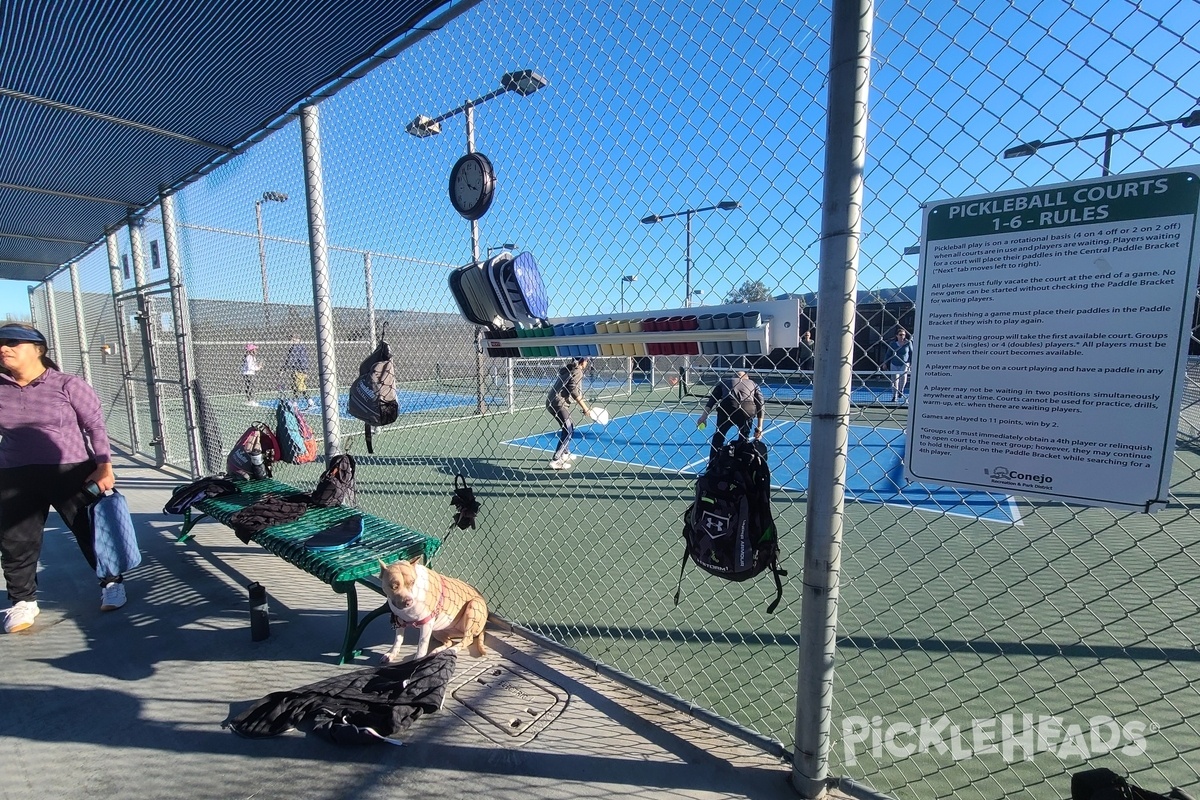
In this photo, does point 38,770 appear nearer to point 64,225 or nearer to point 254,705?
point 254,705

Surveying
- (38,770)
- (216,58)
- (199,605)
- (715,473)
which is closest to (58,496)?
(199,605)

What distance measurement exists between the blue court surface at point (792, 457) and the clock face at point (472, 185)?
10.2 feet

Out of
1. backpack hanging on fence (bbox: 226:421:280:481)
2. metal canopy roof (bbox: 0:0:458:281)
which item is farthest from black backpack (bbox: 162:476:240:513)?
metal canopy roof (bbox: 0:0:458:281)

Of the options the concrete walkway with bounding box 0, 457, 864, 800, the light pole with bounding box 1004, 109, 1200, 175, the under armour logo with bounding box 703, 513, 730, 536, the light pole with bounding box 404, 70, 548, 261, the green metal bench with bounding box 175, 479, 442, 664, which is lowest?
the concrete walkway with bounding box 0, 457, 864, 800

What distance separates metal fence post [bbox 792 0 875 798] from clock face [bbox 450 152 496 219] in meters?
2.06

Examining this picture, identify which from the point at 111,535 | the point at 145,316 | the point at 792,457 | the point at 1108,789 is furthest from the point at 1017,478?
the point at 145,316

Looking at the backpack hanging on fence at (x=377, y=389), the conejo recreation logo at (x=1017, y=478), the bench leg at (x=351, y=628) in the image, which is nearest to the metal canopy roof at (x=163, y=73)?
the backpack hanging on fence at (x=377, y=389)

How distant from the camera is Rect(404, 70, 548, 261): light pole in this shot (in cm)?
283

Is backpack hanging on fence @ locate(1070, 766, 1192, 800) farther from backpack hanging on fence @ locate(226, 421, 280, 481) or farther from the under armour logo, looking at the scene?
backpack hanging on fence @ locate(226, 421, 280, 481)

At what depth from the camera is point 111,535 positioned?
3.62 meters

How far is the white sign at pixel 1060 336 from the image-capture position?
49.1 inches

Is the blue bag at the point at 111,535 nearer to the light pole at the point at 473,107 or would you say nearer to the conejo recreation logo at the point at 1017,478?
the light pole at the point at 473,107

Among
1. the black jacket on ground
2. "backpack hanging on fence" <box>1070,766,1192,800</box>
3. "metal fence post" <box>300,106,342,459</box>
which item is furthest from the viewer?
"metal fence post" <box>300,106,342,459</box>

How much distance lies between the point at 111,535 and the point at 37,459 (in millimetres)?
695
